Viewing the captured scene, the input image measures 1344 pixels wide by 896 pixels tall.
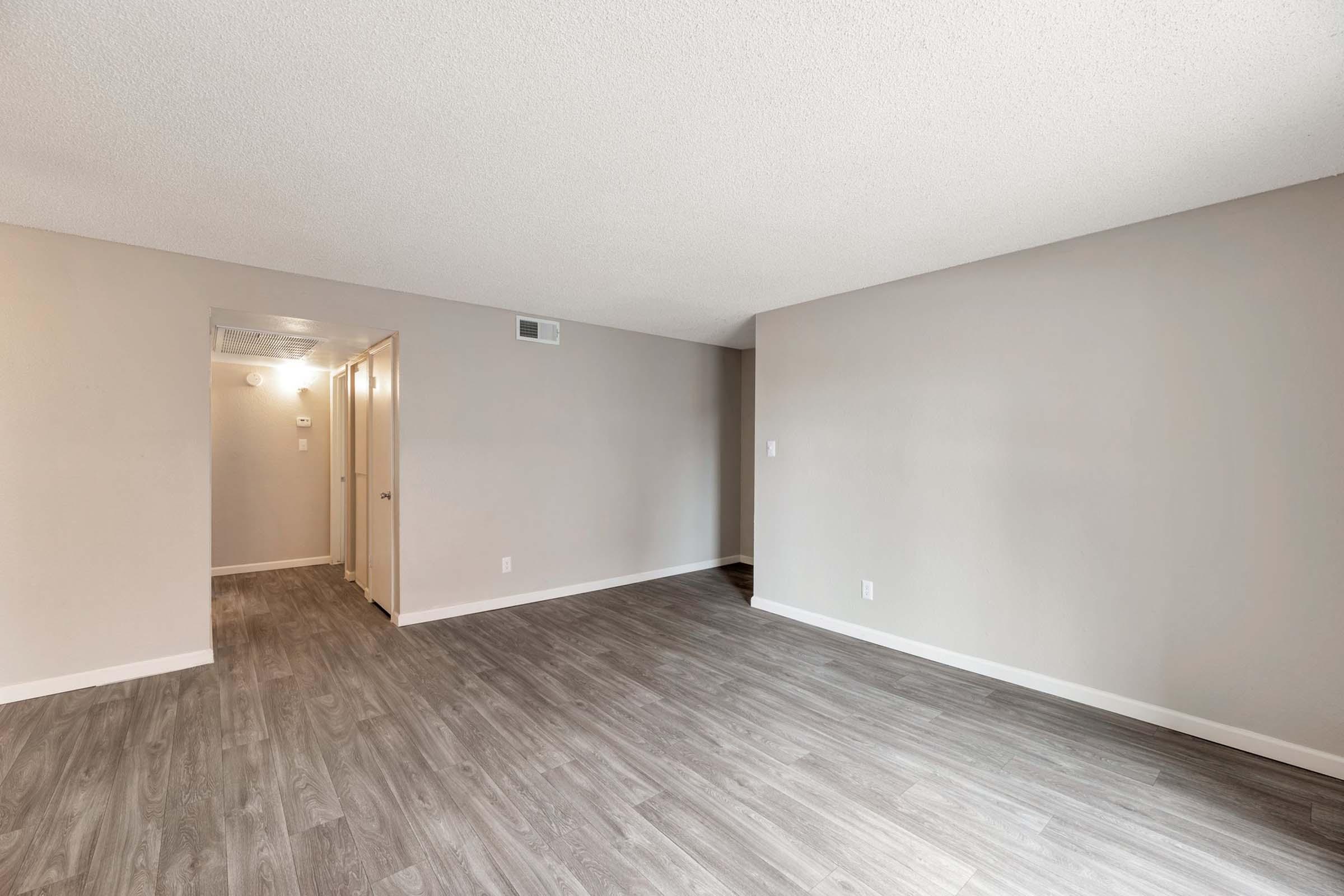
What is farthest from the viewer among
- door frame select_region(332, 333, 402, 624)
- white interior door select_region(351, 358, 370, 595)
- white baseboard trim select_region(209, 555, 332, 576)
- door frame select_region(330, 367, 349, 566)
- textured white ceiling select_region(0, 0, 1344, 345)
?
door frame select_region(330, 367, 349, 566)

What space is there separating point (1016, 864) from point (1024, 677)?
5.30 feet

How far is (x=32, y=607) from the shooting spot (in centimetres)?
286

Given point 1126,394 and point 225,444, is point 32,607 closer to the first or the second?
point 225,444

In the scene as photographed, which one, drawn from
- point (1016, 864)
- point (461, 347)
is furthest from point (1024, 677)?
point (461, 347)

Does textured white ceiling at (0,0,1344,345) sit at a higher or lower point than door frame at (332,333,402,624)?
higher

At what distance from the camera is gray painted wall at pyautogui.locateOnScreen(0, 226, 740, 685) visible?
2.88m

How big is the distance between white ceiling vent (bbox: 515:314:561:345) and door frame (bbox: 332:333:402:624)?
0.98m

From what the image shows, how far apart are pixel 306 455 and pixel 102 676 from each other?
3.34 m

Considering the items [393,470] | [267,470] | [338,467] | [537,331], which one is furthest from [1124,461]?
[267,470]

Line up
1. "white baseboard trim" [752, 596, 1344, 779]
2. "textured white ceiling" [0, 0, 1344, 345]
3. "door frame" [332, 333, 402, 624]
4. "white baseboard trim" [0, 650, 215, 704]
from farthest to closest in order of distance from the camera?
"door frame" [332, 333, 402, 624]
"white baseboard trim" [0, 650, 215, 704]
"white baseboard trim" [752, 596, 1344, 779]
"textured white ceiling" [0, 0, 1344, 345]

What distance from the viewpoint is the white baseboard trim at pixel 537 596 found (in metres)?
4.12

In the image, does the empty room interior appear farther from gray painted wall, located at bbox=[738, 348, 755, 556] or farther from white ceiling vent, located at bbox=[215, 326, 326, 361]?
gray painted wall, located at bbox=[738, 348, 755, 556]

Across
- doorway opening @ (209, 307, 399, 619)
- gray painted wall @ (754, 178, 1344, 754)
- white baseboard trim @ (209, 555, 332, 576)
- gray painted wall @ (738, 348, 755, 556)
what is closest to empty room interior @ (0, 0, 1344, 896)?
gray painted wall @ (754, 178, 1344, 754)

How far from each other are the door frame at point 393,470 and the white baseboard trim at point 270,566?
2.75 feet
